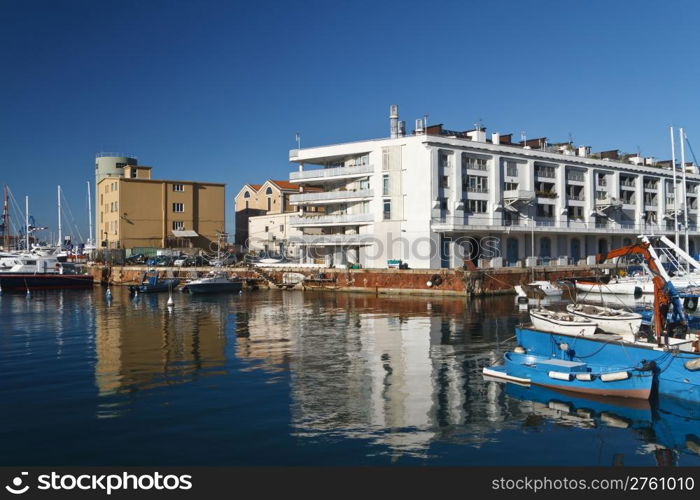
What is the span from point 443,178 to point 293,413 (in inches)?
1958

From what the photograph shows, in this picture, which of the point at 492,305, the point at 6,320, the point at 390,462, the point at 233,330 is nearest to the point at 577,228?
the point at 492,305

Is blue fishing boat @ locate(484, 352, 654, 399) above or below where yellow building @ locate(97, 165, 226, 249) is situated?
below

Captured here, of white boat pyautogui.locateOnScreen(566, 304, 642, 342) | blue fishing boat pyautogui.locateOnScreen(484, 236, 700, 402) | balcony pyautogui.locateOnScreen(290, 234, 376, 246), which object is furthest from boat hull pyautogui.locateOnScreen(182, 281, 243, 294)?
white boat pyautogui.locateOnScreen(566, 304, 642, 342)

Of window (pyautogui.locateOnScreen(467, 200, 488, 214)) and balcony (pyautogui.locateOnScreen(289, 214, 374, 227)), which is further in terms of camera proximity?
balcony (pyautogui.locateOnScreen(289, 214, 374, 227))

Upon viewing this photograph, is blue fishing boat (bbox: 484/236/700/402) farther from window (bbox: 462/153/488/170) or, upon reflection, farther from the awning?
the awning

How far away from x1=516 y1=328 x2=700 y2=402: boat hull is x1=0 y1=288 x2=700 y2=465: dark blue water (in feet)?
2.27

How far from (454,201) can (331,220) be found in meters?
13.7

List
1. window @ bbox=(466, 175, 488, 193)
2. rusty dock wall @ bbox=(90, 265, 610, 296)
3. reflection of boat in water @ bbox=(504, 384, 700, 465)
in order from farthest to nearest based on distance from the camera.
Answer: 1. window @ bbox=(466, 175, 488, 193)
2. rusty dock wall @ bbox=(90, 265, 610, 296)
3. reflection of boat in water @ bbox=(504, 384, 700, 465)

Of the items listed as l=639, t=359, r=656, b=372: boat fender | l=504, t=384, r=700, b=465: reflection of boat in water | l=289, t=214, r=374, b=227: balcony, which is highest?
l=289, t=214, r=374, b=227: balcony

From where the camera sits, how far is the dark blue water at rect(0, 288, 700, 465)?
14523mm

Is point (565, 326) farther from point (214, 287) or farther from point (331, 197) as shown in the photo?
point (331, 197)

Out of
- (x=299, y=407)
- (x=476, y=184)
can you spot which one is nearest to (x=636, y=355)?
(x=299, y=407)

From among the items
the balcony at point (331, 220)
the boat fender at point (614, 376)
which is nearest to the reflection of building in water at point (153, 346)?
the boat fender at point (614, 376)

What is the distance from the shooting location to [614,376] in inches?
758
